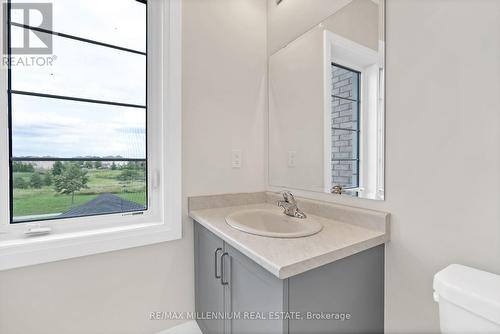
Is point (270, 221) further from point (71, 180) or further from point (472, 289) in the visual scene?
point (71, 180)

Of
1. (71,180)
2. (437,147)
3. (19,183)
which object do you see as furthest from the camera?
(71,180)

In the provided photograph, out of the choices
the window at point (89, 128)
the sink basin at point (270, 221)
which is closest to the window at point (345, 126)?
the sink basin at point (270, 221)

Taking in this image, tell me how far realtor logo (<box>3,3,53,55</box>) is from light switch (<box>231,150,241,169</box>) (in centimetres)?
113

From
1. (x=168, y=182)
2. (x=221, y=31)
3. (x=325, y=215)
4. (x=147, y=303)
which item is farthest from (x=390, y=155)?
(x=147, y=303)

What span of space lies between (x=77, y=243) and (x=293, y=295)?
1.09 metres

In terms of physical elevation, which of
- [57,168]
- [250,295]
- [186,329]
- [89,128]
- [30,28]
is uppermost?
[30,28]

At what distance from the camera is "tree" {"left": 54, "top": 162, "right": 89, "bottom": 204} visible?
1.22 metres

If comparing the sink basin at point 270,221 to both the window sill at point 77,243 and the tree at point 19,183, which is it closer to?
the window sill at point 77,243

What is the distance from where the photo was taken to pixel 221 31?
160 centimetres

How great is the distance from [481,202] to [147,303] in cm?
167

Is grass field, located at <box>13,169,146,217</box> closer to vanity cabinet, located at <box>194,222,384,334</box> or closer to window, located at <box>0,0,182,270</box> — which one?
window, located at <box>0,0,182,270</box>

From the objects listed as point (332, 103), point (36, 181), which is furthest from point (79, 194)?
point (332, 103)

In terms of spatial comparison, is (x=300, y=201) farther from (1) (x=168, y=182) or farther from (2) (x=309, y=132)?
(1) (x=168, y=182)

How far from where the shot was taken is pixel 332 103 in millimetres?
1309
